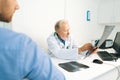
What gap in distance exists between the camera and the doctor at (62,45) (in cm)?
204

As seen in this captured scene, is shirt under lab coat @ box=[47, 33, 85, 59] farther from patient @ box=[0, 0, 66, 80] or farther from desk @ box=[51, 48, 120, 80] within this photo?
patient @ box=[0, 0, 66, 80]

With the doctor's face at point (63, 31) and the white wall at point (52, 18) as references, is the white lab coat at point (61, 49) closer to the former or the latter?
the doctor's face at point (63, 31)

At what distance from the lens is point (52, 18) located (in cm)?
289

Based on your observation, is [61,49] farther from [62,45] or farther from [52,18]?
[52,18]

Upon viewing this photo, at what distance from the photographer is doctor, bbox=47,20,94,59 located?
2045 millimetres

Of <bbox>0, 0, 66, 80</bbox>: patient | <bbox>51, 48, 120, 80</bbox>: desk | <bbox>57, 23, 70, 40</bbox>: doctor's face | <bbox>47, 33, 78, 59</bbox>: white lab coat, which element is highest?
<bbox>0, 0, 66, 80</bbox>: patient

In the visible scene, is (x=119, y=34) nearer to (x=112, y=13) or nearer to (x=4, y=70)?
(x=112, y=13)

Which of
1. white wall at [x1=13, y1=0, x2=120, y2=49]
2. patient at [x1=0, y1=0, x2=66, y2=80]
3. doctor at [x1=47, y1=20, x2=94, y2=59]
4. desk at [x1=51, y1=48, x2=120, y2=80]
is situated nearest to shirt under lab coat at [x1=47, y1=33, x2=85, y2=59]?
doctor at [x1=47, y1=20, x2=94, y2=59]

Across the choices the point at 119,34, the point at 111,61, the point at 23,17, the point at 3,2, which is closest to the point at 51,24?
the point at 23,17

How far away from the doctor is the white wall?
1.51 feet

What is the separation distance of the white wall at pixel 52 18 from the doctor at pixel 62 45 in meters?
0.46

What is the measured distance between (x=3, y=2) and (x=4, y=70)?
25 cm

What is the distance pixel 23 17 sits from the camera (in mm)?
2445

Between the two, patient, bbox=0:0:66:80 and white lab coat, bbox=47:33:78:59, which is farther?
white lab coat, bbox=47:33:78:59
